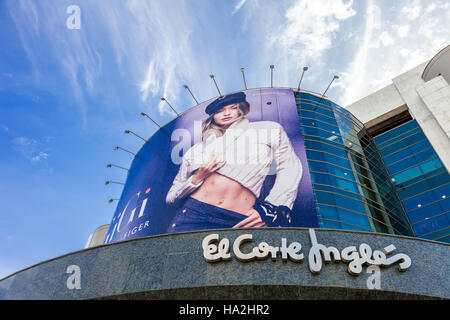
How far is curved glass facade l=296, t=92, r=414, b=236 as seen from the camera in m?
21.9

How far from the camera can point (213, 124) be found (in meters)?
29.0

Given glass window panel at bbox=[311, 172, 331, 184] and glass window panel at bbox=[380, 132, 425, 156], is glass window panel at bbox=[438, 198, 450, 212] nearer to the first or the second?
glass window panel at bbox=[380, 132, 425, 156]

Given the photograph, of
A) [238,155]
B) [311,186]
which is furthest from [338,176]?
[238,155]

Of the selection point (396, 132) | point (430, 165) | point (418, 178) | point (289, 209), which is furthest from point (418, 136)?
point (289, 209)

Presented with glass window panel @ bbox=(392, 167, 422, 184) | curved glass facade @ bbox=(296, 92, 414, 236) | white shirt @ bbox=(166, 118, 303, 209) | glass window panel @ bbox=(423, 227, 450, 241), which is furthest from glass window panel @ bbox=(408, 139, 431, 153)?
white shirt @ bbox=(166, 118, 303, 209)

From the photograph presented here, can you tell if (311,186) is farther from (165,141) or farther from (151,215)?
(165,141)

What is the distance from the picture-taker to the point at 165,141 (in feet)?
105

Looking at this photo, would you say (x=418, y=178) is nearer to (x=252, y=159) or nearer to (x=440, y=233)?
(x=440, y=233)

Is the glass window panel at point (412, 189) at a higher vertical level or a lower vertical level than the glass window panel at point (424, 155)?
lower

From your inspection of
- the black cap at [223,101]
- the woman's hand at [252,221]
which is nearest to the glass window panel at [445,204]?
the woman's hand at [252,221]

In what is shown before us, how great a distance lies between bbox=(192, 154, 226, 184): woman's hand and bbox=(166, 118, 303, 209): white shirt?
1.20ft

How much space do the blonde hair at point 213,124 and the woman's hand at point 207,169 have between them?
2.97 meters

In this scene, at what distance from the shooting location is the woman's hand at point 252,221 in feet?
66.2

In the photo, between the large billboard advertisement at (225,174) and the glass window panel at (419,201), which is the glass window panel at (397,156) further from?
the large billboard advertisement at (225,174)
